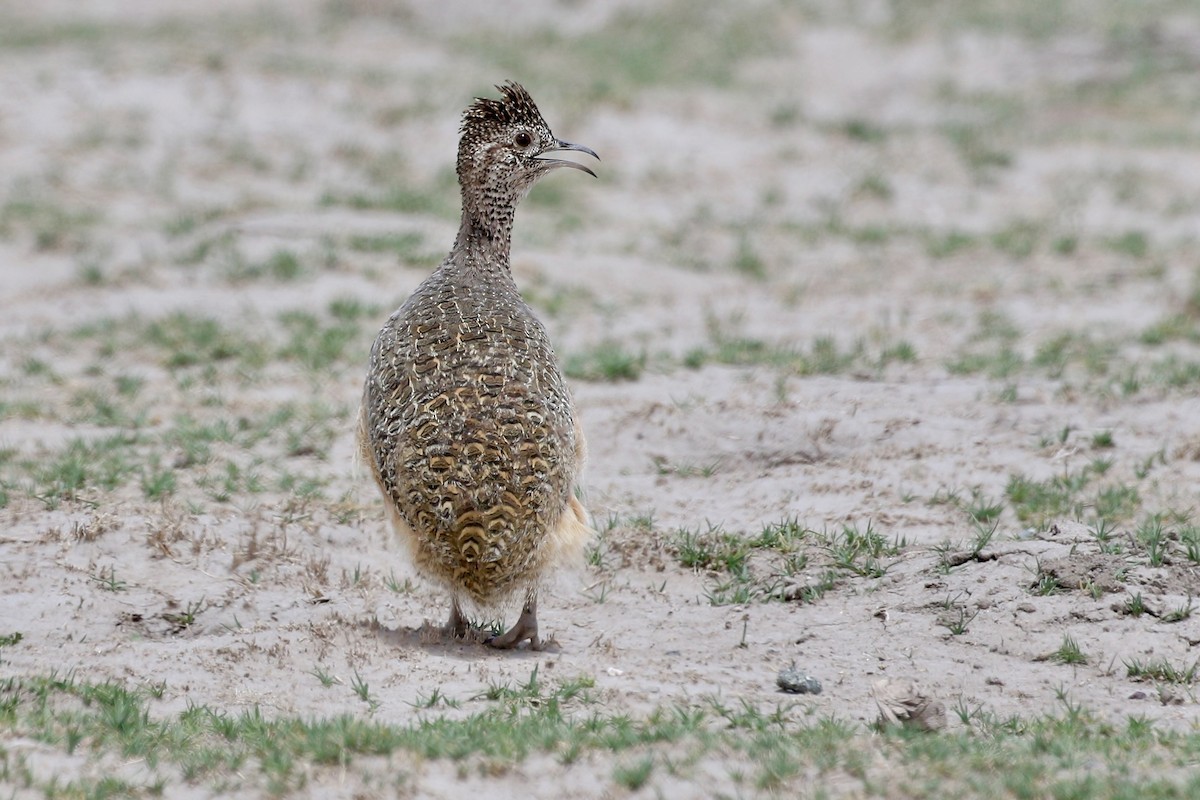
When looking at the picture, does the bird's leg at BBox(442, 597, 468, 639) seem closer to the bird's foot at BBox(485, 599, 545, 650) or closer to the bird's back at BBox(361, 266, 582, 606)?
the bird's foot at BBox(485, 599, 545, 650)

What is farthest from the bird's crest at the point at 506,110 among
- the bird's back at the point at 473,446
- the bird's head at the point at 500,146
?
the bird's back at the point at 473,446

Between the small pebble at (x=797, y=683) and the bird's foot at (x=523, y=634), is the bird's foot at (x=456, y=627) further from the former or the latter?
the small pebble at (x=797, y=683)

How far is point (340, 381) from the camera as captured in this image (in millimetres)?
9555

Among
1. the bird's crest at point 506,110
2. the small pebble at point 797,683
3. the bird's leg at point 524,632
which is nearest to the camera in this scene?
the small pebble at point 797,683

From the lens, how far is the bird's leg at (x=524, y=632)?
19.6ft

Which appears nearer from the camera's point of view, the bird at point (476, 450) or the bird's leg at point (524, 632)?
the bird at point (476, 450)

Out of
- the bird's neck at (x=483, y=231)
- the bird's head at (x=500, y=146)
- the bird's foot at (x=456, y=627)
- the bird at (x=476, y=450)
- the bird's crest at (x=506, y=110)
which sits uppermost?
the bird's crest at (x=506, y=110)

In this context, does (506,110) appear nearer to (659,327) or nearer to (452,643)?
(452,643)

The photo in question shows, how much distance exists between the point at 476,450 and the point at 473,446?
0.02m

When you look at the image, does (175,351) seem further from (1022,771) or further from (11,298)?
(1022,771)

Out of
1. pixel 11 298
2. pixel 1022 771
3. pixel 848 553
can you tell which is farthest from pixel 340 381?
pixel 1022 771

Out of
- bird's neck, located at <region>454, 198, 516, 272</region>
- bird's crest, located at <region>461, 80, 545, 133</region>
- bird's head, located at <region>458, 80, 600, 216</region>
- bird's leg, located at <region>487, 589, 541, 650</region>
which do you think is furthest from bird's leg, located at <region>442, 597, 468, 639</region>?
bird's crest, located at <region>461, 80, 545, 133</region>

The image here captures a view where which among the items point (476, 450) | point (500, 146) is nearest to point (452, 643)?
point (476, 450)

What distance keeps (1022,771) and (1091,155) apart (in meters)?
12.0
